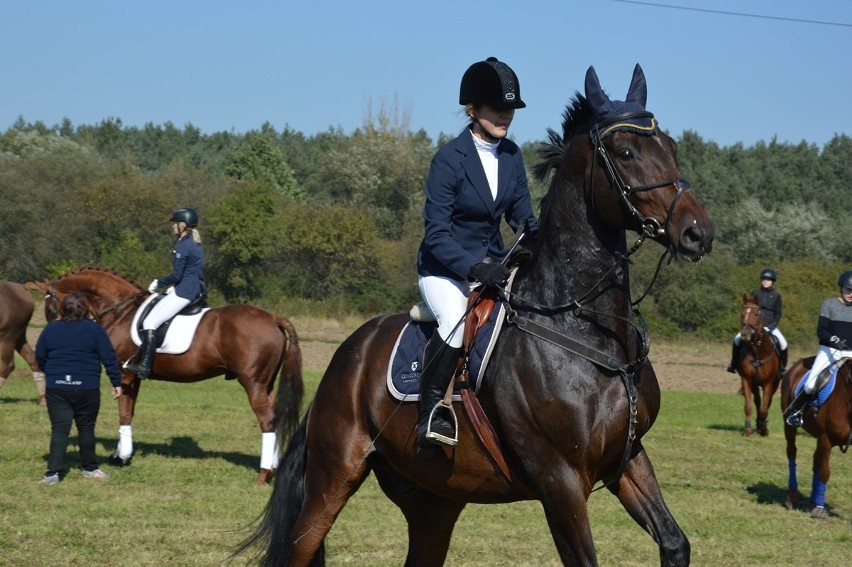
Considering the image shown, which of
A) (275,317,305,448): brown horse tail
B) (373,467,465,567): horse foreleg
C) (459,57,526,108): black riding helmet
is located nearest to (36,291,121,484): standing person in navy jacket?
(275,317,305,448): brown horse tail

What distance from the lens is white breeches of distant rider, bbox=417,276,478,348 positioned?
5.88 m

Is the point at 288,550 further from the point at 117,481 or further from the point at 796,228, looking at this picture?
the point at 796,228

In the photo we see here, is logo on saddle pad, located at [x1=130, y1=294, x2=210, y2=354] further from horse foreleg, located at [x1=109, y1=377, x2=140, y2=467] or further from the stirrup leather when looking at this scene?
the stirrup leather

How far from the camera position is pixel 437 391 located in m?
5.91

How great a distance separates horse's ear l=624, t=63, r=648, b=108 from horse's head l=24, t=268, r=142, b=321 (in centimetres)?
1060

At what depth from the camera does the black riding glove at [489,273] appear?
5703 millimetres

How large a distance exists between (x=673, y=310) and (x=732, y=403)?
53.1 ft

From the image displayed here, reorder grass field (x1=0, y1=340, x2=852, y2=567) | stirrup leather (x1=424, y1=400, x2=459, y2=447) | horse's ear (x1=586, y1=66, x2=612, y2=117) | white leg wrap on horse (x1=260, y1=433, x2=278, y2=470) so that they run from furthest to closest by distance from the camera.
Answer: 1. white leg wrap on horse (x1=260, y1=433, x2=278, y2=470)
2. grass field (x1=0, y1=340, x2=852, y2=567)
3. stirrup leather (x1=424, y1=400, x2=459, y2=447)
4. horse's ear (x1=586, y1=66, x2=612, y2=117)

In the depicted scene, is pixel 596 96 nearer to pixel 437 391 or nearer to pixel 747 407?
pixel 437 391

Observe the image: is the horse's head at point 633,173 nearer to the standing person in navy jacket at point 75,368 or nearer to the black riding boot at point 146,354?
the standing person in navy jacket at point 75,368

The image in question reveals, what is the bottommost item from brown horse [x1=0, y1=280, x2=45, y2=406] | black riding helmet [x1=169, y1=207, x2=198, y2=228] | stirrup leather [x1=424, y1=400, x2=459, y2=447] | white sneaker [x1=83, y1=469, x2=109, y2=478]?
white sneaker [x1=83, y1=469, x2=109, y2=478]

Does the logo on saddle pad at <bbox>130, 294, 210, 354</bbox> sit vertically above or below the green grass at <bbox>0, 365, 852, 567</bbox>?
above

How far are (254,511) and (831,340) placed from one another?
7.36 meters

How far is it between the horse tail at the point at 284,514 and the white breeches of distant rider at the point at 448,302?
63.3 inches
